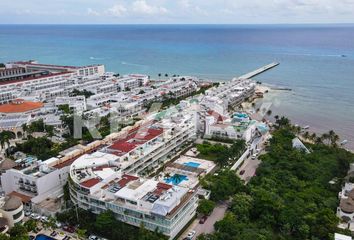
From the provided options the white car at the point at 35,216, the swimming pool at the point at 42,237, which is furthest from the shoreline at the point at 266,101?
the white car at the point at 35,216

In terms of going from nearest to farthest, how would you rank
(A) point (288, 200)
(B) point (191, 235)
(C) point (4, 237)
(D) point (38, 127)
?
(C) point (4, 237) → (B) point (191, 235) → (A) point (288, 200) → (D) point (38, 127)

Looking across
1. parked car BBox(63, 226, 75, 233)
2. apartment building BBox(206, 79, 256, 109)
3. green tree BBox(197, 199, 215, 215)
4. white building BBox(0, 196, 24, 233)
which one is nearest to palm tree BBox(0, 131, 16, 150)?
white building BBox(0, 196, 24, 233)

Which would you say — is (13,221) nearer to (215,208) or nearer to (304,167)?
(215,208)

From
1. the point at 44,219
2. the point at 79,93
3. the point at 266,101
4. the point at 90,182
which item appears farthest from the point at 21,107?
the point at 266,101

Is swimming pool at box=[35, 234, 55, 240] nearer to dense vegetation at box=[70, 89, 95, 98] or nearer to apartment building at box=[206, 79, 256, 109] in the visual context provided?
apartment building at box=[206, 79, 256, 109]

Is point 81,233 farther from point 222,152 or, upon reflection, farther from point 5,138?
point 5,138

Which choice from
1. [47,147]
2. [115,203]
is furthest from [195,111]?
[115,203]
